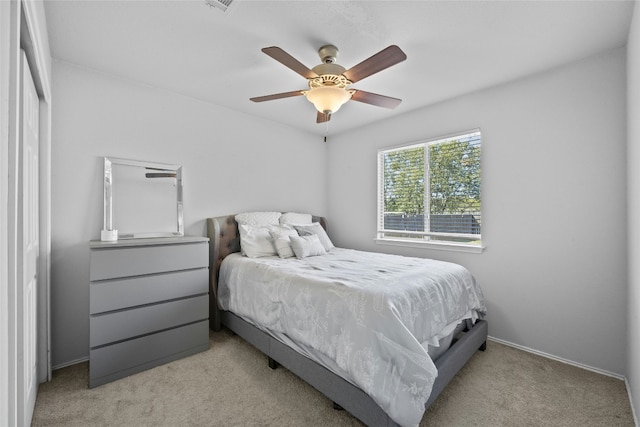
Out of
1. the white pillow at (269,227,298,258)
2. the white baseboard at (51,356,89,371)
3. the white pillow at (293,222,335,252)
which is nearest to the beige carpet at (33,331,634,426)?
the white baseboard at (51,356,89,371)

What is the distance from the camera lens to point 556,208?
2.41 m

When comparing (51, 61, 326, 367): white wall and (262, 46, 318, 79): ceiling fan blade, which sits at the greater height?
(262, 46, 318, 79): ceiling fan blade

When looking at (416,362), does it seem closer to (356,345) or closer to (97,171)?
(356,345)

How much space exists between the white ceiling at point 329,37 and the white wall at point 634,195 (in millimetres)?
271

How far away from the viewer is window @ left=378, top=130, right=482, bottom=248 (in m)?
2.98

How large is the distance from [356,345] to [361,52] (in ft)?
6.86

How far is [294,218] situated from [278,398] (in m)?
2.26

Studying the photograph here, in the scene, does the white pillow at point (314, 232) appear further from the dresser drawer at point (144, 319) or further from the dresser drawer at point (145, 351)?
the dresser drawer at point (145, 351)

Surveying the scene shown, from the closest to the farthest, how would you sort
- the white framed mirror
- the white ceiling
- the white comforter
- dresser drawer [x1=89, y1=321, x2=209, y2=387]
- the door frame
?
the door frame < the white comforter < the white ceiling < dresser drawer [x1=89, y1=321, x2=209, y2=387] < the white framed mirror

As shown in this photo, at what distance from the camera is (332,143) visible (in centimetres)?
444

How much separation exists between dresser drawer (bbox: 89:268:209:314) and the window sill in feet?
7.38

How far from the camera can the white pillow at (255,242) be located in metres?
2.95

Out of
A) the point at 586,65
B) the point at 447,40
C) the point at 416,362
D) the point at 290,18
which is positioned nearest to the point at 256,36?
the point at 290,18

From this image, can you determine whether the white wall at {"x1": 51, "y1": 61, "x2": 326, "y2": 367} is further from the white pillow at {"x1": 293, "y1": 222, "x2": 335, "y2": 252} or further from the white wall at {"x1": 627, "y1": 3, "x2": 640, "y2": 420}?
the white wall at {"x1": 627, "y1": 3, "x2": 640, "y2": 420}
